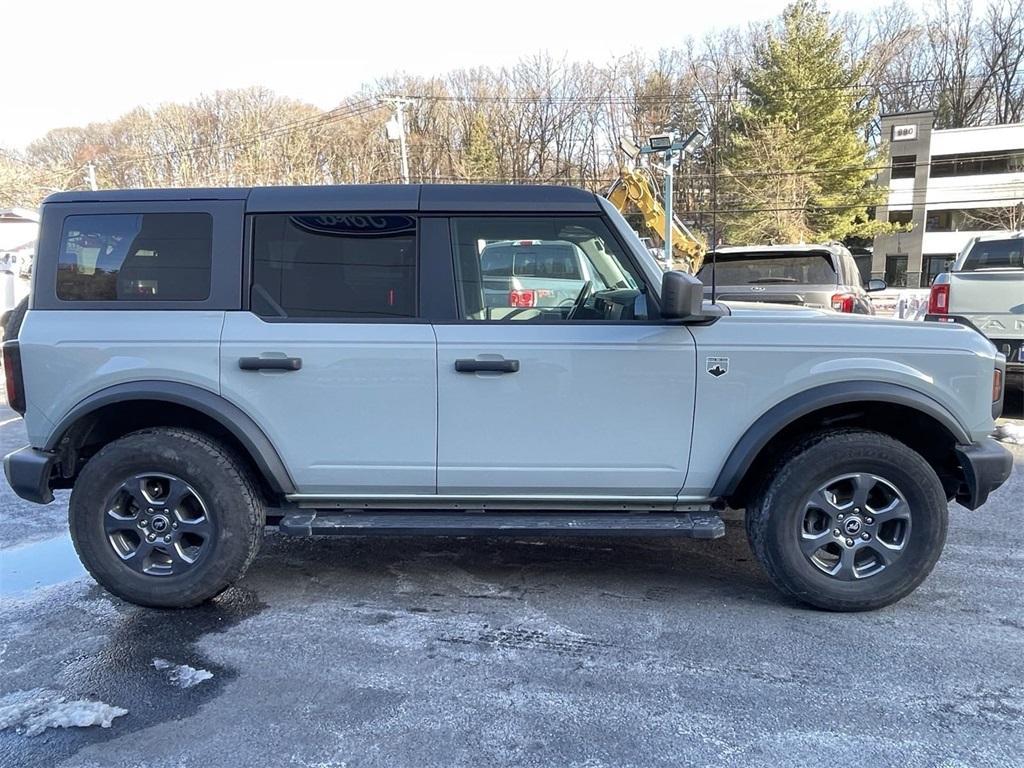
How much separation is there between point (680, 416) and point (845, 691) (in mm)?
1300

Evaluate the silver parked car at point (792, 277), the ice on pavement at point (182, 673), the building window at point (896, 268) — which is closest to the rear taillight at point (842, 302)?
the silver parked car at point (792, 277)

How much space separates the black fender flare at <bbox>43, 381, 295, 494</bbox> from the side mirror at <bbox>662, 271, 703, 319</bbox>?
6.55 feet

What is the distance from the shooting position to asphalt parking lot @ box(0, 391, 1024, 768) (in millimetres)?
2482

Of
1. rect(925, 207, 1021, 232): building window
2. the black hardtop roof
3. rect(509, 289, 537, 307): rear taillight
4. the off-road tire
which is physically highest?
rect(925, 207, 1021, 232): building window

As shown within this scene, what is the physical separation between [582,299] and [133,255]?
2187 millimetres

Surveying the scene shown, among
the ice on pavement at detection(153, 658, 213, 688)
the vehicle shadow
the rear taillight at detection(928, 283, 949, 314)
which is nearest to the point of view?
the ice on pavement at detection(153, 658, 213, 688)

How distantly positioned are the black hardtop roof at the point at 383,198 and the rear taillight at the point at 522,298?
39cm

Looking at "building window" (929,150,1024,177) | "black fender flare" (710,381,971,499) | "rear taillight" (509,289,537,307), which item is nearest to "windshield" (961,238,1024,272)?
"black fender flare" (710,381,971,499)

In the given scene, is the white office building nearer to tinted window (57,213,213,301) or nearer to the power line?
the power line

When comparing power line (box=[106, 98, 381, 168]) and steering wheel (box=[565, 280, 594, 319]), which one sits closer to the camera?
steering wheel (box=[565, 280, 594, 319])

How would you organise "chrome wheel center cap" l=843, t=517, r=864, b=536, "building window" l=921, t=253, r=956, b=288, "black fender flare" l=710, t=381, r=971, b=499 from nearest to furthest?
"black fender flare" l=710, t=381, r=971, b=499 < "chrome wheel center cap" l=843, t=517, r=864, b=536 < "building window" l=921, t=253, r=956, b=288

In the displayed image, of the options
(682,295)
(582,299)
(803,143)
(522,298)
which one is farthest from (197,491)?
(803,143)

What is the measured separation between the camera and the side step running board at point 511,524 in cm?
330

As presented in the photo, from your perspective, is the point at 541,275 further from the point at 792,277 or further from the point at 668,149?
the point at 668,149
